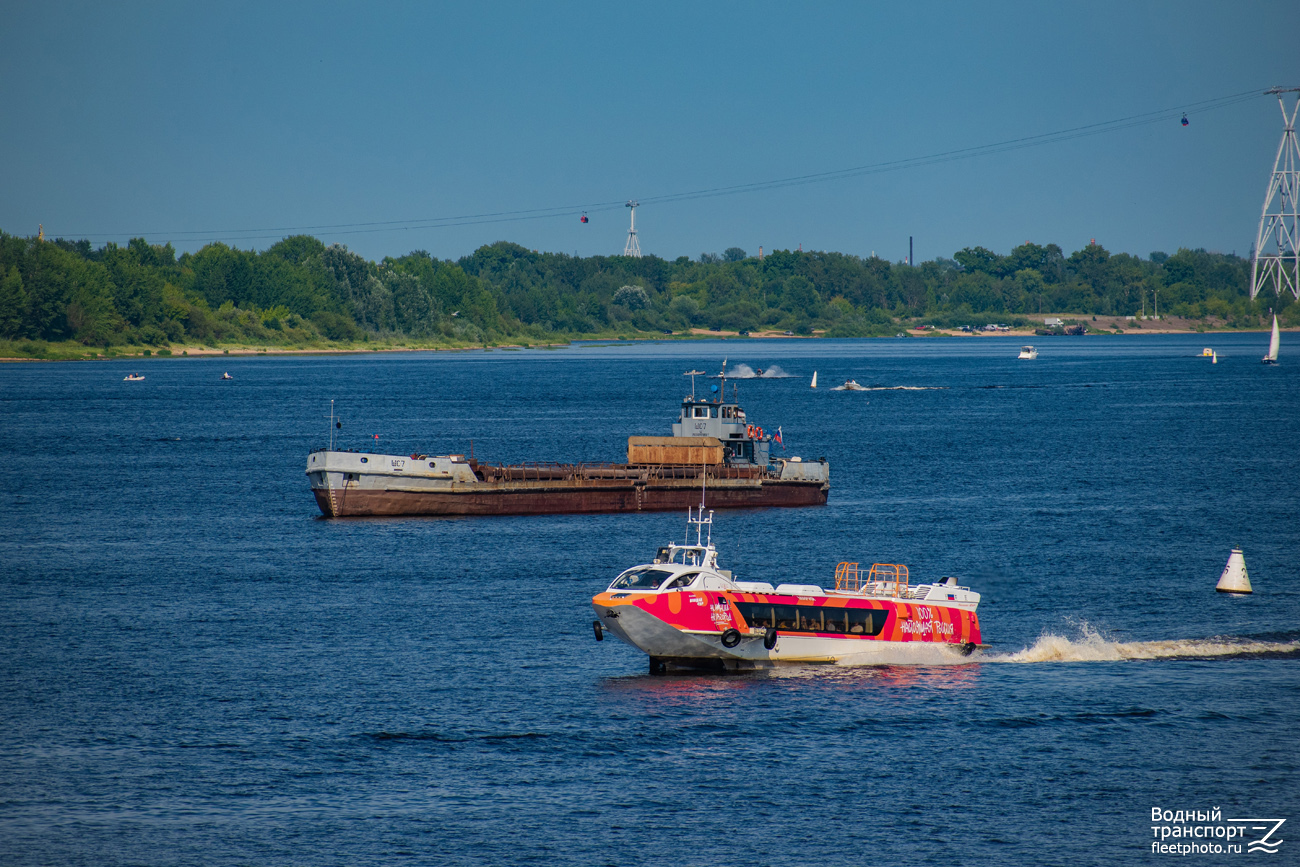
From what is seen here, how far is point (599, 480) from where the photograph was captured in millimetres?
92438

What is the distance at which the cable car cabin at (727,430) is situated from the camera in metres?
97.0

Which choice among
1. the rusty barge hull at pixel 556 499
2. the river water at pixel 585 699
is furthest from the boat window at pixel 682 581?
the rusty barge hull at pixel 556 499

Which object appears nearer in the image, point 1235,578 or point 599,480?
point 1235,578

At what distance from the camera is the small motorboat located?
4831cm

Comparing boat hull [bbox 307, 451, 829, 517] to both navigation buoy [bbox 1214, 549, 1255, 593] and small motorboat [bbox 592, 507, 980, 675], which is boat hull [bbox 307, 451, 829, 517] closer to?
navigation buoy [bbox 1214, 549, 1255, 593]

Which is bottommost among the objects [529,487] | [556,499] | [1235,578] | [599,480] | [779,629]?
[1235,578]

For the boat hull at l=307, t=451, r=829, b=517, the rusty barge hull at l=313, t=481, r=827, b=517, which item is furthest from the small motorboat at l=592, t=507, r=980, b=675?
the rusty barge hull at l=313, t=481, r=827, b=517

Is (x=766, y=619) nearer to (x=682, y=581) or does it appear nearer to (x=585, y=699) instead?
(x=682, y=581)

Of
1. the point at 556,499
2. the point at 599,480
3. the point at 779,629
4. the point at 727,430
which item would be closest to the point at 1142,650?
the point at 779,629

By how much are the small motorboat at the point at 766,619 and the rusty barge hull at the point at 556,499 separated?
39886mm

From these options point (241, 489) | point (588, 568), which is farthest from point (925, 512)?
point (241, 489)

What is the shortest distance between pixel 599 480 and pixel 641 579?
43645 millimetres

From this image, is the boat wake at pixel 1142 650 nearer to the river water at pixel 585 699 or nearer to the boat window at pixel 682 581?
the river water at pixel 585 699

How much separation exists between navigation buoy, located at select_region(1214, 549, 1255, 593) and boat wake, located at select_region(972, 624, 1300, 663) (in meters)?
8.82
